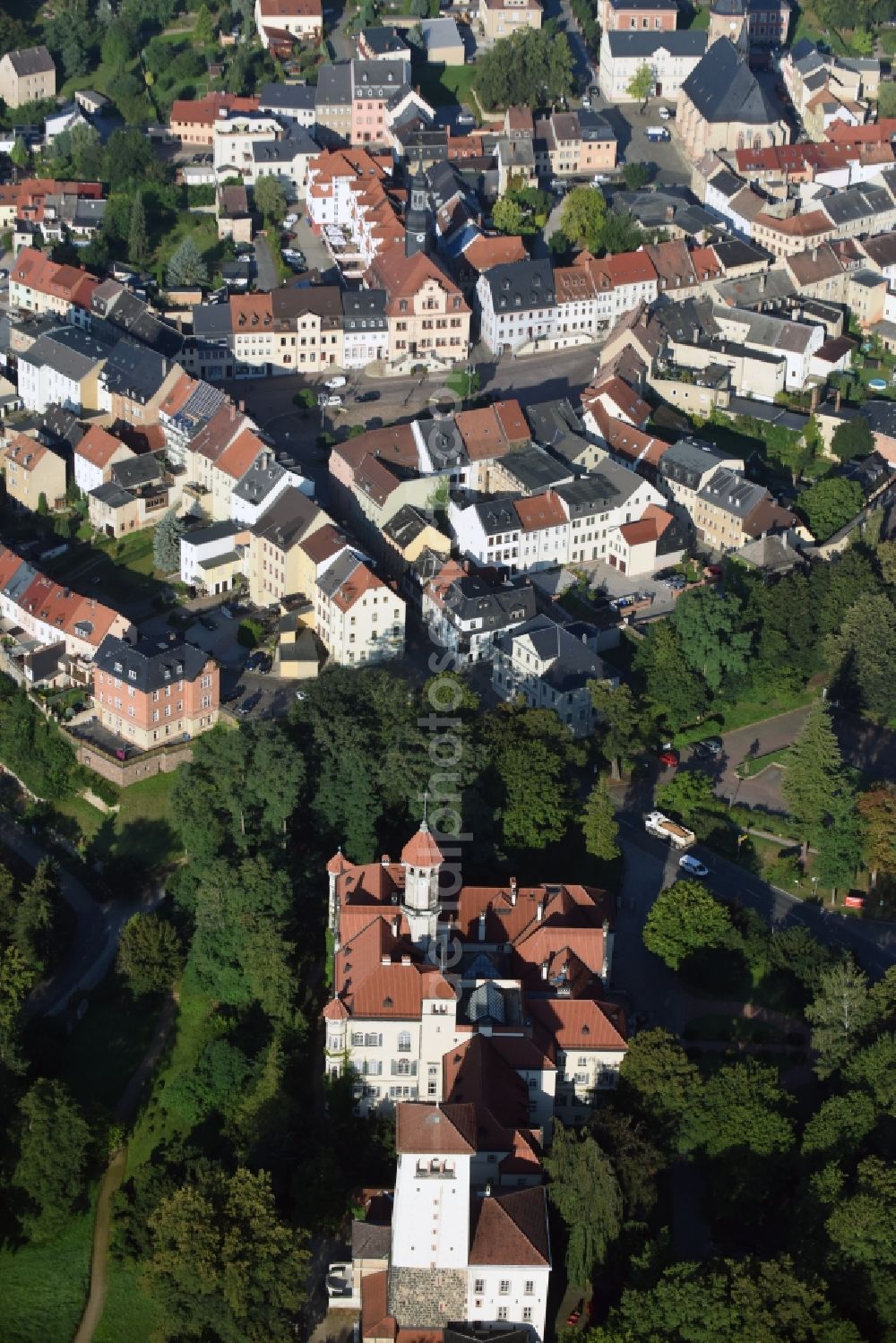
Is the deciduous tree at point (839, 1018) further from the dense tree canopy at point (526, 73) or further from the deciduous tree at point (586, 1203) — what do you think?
the dense tree canopy at point (526, 73)

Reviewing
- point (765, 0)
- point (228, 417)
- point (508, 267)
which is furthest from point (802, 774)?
point (765, 0)

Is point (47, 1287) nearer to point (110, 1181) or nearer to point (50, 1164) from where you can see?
point (50, 1164)

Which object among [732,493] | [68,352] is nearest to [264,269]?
→ [68,352]

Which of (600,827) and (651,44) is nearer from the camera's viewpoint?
(600,827)

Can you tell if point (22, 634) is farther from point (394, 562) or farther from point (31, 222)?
point (31, 222)

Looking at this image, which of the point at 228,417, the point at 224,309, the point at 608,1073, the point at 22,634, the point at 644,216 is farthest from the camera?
the point at 644,216

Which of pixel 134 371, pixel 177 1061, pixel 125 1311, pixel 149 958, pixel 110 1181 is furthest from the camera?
pixel 134 371

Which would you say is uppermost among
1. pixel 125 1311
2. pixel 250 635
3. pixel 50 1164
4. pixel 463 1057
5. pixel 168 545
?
pixel 168 545
